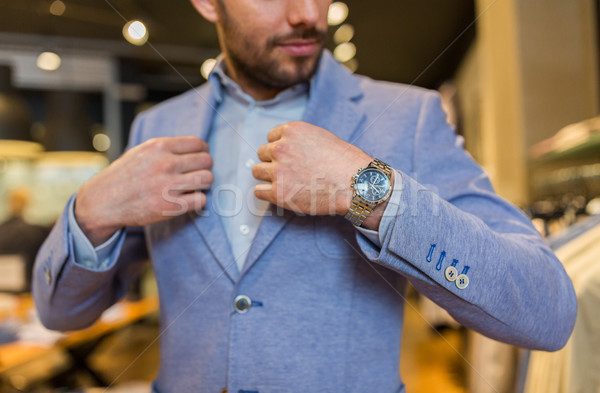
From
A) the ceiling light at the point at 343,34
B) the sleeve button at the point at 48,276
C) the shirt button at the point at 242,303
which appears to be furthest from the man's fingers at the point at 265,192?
the ceiling light at the point at 343,34

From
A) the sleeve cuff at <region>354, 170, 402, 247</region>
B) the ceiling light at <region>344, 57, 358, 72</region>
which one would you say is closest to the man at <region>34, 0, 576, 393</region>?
the sleeve cuff at <region>354, 170, 402, 247</region>

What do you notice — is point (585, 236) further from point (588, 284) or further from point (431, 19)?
point (431, 19)

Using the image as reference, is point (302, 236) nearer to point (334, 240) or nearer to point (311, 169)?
point (334, 240)

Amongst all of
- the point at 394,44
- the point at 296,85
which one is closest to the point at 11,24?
the point at 394,44

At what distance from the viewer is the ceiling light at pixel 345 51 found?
283 inches

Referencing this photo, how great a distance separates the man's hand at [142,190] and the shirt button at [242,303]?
207 millimetres

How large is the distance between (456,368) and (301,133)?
396cm

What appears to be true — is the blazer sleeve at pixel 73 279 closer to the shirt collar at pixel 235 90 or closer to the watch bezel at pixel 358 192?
the shirt collar at pixel 235 90

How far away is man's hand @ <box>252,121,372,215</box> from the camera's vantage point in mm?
799

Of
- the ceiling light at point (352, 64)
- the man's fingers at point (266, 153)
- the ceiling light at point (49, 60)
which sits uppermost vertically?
the ceiling light at point (352, 64)

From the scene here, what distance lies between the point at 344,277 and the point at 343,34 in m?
6.06

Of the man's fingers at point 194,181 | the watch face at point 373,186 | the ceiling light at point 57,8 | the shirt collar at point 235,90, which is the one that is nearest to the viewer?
the watch face at point 373,186

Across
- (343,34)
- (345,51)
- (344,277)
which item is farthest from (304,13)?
(345,51)

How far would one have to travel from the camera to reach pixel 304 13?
962mm
